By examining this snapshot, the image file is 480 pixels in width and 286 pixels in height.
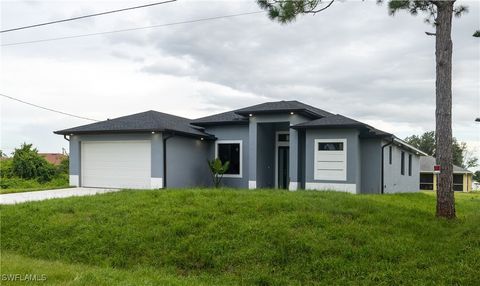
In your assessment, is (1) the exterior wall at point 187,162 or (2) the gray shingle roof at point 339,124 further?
(1) the exterior wall at point 187,162

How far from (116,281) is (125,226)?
2.64m

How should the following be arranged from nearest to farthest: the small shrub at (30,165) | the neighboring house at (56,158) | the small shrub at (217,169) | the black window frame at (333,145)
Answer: the black window frame at (333,145) → the small shrub at (217,169) → the small shrub at (30,165) → the neighboring house at (56,158)

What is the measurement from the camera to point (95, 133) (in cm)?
1633

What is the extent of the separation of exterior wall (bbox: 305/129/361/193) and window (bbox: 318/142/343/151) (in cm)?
23

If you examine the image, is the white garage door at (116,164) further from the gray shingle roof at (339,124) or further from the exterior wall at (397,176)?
the exterior wall at (397,176)

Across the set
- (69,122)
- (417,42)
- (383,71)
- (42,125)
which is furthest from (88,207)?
(69,122)

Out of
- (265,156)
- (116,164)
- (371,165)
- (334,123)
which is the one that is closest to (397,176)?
(371,165)

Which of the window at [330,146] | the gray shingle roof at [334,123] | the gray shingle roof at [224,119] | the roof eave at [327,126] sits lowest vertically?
the window at [330,146]

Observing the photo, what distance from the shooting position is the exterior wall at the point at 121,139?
15.2 m

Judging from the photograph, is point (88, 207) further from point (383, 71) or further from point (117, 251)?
point (383, 71)

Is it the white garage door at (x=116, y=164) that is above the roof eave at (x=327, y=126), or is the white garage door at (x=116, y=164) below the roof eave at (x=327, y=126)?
below

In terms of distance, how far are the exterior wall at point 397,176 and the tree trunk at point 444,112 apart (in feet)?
24.4

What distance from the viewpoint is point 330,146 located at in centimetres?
1472

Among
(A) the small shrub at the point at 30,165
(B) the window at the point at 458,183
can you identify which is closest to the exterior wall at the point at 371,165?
(A) the small shrub at the point at 30,165
